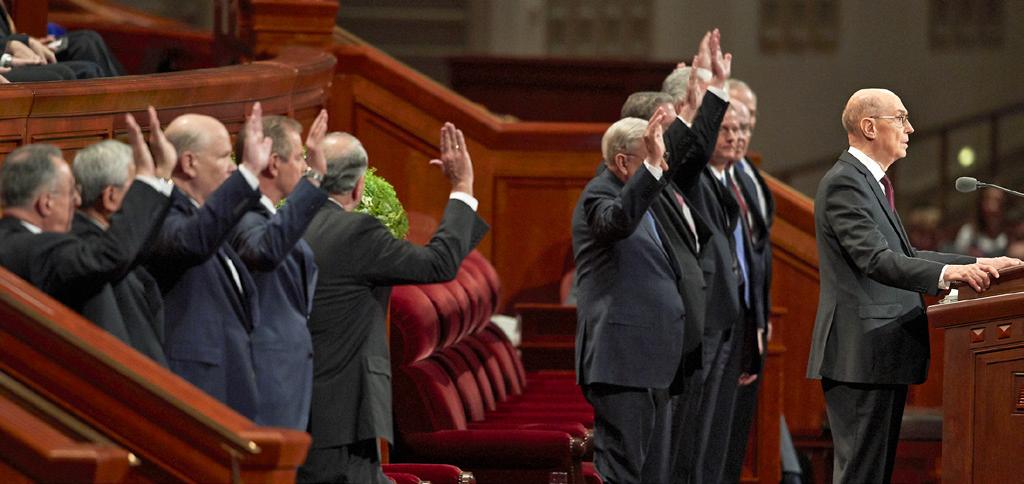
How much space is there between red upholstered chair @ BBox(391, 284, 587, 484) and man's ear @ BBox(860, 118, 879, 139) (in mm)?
1153

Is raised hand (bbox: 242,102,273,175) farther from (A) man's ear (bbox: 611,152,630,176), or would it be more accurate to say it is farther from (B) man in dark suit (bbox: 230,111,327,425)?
(A) man's ear (bbox: 611,152,630,176)

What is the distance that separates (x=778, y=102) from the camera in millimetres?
12094

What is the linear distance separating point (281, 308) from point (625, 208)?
3.60ft

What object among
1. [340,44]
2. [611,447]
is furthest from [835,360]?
[340,44]

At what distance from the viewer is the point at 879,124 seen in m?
4.48

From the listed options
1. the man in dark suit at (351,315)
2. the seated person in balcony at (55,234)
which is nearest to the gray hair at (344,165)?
the man in dark suit at (351,315)

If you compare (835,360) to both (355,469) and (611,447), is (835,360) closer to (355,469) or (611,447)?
(611,447)

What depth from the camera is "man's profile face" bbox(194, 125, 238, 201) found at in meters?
3.36

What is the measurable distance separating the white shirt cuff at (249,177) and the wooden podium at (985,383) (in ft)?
Result: 6.04

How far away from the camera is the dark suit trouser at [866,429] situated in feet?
14.2

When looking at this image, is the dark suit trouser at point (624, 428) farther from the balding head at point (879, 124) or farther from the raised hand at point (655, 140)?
the balding head at point (879, 124)

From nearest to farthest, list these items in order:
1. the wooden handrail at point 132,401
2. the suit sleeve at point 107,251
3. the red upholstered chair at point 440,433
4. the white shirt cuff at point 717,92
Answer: the wooden handrail at point 132,401 → the suit sleeve at point 107,251 → the white shirt cuff at point 717,92 → the red upholstered chair at point 440,433

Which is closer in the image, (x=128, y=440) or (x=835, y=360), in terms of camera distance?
(x=128, y=440)

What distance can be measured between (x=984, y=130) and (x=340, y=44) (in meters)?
6.98
